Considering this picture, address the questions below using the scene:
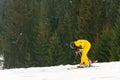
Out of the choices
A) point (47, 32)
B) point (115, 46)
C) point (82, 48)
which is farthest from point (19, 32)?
point (82, 48)

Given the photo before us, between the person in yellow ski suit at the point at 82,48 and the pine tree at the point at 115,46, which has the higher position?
the person in yellow ski suit at the point at 82,48

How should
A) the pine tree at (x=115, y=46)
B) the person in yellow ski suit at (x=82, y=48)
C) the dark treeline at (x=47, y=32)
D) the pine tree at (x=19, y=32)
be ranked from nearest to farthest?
the person in yellow ski suit at (x=82, y=48) → the pine tree at (x=115, y=46) → the dark treeline at (x=47, y=32) → the pine tree at (x=19, y=32)

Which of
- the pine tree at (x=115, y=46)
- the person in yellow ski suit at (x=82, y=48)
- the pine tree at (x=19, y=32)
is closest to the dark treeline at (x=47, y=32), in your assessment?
the pine tree at (x=19, y=32)

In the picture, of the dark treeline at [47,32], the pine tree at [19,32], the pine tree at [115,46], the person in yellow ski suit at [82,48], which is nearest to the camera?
the person in yellow ski suit at [82,48]

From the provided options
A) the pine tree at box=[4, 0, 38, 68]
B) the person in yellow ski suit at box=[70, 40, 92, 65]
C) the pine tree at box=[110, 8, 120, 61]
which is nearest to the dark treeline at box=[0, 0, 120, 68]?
the pine tree at box=[4, 0, 38, 68]

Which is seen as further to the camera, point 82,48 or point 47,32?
point 47,32

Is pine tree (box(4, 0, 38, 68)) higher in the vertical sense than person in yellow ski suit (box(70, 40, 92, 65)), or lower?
lower

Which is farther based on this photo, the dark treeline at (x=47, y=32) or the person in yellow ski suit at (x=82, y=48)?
the dark treeline at (x=47, y=32)

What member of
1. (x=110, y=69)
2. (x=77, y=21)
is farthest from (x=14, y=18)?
(x=110, y=69)

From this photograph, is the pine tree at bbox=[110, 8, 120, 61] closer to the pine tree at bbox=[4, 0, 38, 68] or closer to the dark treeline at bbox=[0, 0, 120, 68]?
the dark treeline at bbox=[0, 0, 120, 68]

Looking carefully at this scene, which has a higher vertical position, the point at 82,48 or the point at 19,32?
the point at 82,48

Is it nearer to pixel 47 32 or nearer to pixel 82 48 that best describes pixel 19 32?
pixel 47 32

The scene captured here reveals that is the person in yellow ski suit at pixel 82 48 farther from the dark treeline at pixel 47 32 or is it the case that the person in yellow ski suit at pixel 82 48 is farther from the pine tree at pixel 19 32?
the pine tree at pixel 19 32

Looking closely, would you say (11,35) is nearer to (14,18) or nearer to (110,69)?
(14,18)
